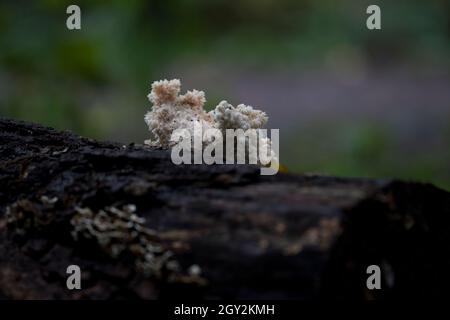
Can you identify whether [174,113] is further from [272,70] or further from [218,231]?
[272,70]

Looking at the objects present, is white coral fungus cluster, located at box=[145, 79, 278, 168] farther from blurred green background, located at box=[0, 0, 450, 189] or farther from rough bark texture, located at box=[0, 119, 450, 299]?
blurred green background, located at box=[0, 0, 450, 189]

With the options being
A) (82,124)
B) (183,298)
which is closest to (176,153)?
(183,298)

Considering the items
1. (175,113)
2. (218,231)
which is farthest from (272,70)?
(218,231)

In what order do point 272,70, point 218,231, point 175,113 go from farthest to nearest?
point 272,70, point 175,113, point 218,231

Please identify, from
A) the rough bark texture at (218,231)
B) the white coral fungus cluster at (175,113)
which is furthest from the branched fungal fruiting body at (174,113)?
the rough bark texture at (218,231)

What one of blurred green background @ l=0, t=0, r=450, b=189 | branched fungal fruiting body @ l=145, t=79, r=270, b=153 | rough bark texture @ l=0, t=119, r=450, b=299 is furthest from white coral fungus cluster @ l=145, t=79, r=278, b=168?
blurred green background @ l=0, t=0, r=450, b=189

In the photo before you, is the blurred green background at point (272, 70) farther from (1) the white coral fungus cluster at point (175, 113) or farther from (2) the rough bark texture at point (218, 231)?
(2) the rough bark texture at point (218, 231)

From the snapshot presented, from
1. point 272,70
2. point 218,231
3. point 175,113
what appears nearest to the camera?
point 218,231

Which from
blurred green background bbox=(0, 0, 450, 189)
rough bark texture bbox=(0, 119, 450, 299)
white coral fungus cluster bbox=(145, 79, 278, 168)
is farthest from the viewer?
blurred green background bbox=(0, 0, 450, 189)
